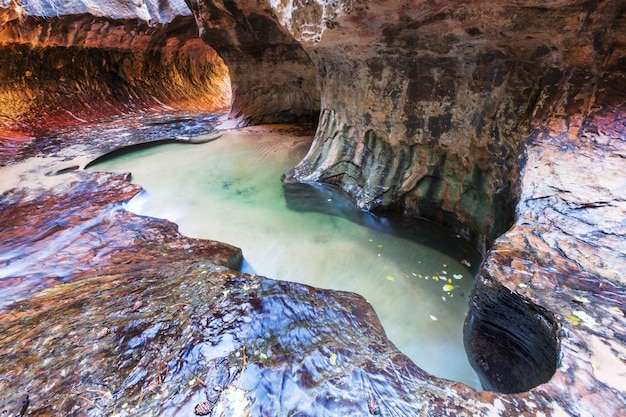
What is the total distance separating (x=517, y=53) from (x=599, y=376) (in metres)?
2.89

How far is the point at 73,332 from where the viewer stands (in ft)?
7.18

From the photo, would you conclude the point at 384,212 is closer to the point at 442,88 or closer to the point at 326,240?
the point at 326,240

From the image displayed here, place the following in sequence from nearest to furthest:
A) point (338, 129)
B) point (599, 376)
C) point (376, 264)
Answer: point (599, 376)
point (376, 264)
point (338, 129)

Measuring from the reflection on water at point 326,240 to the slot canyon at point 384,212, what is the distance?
32cm

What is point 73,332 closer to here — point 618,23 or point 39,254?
point 39,254

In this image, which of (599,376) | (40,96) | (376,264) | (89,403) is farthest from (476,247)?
(40,96)

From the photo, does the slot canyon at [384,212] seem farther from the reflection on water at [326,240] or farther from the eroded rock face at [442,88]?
the reflection on water at [326,240]

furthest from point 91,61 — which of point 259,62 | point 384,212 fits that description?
point 384,212

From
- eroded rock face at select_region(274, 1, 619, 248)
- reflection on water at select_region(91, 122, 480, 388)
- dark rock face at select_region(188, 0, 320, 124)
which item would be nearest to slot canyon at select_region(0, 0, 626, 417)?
eroded rock face at select_region(274, 1, 619, 248)

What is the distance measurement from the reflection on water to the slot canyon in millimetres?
325

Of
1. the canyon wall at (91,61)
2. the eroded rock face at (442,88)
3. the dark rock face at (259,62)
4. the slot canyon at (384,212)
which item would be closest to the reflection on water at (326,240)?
the slot canyon at (384,212)

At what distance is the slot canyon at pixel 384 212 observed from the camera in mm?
1681

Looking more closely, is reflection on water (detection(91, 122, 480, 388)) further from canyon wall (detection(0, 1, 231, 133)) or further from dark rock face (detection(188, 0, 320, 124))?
canyon wall (detection(0, 1, 231, 133))

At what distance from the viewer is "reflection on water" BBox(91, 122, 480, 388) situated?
3121 mm
